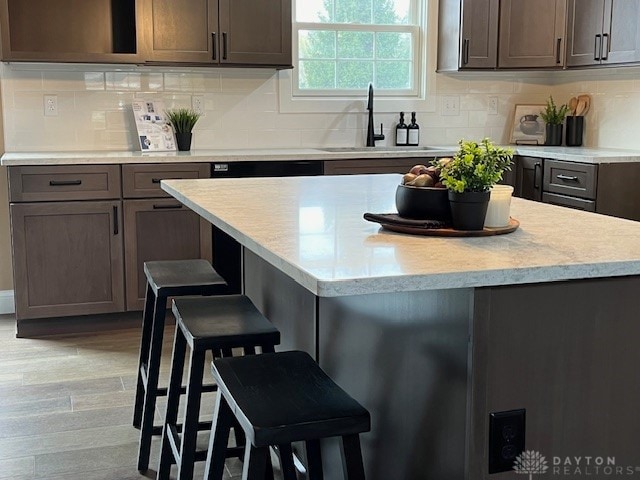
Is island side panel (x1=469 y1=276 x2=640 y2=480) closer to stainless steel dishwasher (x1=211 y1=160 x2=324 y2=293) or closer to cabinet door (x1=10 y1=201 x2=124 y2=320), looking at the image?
stainless steel dishwasher (x1=211 y1=160 x2=324 y2=293)

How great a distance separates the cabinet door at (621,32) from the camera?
4.45m

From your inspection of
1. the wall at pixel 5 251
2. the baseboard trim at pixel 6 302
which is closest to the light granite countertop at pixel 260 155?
the wall at pixel 5 251

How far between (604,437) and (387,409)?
20.2 inches

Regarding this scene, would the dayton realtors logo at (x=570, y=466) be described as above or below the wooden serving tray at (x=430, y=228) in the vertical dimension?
below

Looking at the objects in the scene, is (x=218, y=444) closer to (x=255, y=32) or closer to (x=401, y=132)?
(x=255, y=32)

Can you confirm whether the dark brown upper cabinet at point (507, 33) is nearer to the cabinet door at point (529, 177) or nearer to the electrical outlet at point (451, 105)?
the electrical outlet at point (451, 105)

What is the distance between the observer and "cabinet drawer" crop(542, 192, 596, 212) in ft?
14.2

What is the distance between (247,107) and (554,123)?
6.92 feet

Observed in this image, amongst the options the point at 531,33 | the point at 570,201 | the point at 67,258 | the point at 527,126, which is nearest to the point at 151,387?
the point at 67,258

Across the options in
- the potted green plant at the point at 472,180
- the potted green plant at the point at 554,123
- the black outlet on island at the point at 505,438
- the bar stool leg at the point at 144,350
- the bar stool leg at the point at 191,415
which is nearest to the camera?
the black outlet on island at the point at 505,438

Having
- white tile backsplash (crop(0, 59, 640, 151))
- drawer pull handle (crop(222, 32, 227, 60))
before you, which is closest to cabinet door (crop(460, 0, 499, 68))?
white tile backsplash (crop(0, 59, 640, 151))

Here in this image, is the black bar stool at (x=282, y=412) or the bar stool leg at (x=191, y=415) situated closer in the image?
the black bar stool at (x=282, y=412)

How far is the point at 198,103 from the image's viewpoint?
4996mm

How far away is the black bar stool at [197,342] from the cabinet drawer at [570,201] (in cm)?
251
